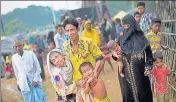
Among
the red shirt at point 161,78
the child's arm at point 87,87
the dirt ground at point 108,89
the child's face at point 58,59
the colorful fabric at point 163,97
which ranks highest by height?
the child's face at point 58,59

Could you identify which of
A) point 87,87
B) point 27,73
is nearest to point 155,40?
point 27,73

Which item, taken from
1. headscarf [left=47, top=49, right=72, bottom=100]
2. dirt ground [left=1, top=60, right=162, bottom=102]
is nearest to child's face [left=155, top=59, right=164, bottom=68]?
headscarf [left=47, top=49, right=72, bottom=100]

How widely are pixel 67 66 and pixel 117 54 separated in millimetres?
835

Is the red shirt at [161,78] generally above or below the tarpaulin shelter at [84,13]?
A: below

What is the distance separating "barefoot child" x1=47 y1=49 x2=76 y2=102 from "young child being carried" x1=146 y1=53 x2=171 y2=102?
140 centimetres

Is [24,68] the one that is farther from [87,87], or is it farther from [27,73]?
[87,87]

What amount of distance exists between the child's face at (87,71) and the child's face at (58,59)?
0.30 meters

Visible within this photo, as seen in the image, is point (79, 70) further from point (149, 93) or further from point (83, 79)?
point (149, 93)

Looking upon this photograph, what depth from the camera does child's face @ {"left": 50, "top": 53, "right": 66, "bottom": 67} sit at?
14.6ft

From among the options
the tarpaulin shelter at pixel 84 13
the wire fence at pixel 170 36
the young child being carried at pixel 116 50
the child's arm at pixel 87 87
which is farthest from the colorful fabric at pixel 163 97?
the tarpaulin shelter at pixel 84 13

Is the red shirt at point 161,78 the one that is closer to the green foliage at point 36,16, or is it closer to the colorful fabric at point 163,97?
the colorful fabric at point 163,97

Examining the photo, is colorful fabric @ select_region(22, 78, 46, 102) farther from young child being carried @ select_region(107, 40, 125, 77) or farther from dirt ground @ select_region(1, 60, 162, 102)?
young child being carried @ select_region(107, 40, 125, 77)

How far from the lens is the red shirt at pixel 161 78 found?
17.3 feet

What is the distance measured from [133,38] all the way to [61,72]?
3.64 feet
